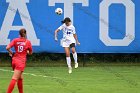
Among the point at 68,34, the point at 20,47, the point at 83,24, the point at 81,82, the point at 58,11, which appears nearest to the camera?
the point at 20,47

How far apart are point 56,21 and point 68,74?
4761 millimetres

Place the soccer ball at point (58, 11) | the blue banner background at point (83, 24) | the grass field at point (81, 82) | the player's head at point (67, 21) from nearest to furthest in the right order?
the grass field at point (81, 82) → the player's head at point (67, 21) → the soccer ball at point (58, 11) → the blue banner background at point (83, 24)

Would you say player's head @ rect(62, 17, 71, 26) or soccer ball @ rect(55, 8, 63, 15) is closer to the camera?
player's head @ rect(62, 17, 71, 26)

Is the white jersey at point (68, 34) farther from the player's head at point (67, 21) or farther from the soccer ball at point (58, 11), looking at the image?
the soccer ball at point (58, 11)

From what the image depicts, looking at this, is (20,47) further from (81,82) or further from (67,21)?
Result: (67,21)

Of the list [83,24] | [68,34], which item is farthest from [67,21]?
[83,24]

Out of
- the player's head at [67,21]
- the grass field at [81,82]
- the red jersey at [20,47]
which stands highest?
the red jersey at [20,47]

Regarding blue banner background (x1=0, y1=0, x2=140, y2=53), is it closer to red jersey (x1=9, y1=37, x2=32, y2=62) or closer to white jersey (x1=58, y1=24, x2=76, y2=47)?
white jersey (x1=58, y1=24, x2=76, y2=47)

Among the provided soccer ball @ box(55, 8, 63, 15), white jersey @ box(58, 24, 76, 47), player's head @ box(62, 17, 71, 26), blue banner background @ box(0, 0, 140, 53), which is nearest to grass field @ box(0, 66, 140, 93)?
white jersey @ box(58, 24, 76, 47)

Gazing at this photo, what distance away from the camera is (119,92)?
552 inches

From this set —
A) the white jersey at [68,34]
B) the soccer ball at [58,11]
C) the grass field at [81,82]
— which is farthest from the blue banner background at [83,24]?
the grass field at [81,82]

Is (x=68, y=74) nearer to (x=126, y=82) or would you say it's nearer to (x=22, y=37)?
(x=126, y=82)

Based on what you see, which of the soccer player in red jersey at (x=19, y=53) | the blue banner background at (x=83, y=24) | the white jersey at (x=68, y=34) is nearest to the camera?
the soccer player in red jersey at (x=19, y=53)

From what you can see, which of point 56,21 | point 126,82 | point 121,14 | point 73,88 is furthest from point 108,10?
point 73,88
